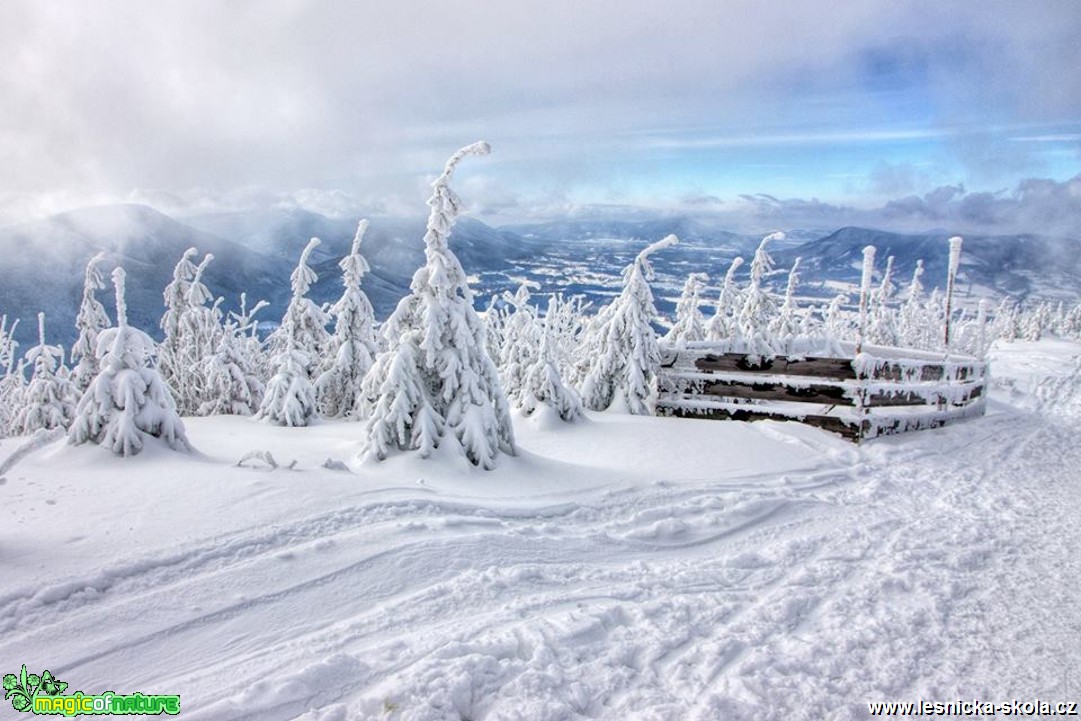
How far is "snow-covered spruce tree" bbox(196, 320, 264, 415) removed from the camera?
17922 mm

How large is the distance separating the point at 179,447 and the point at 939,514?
7.96 metres

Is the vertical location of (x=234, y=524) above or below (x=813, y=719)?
above

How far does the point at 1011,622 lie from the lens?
156 inches

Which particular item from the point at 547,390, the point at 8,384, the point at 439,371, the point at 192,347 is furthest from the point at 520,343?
the point at 8,384

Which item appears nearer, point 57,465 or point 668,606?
point 668,606

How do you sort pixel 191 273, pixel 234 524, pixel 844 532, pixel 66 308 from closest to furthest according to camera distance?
pixel 234 524 < pixel 844 532 < pixel 191 273 < pixel 66 308

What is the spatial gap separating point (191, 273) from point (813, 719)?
837 inches

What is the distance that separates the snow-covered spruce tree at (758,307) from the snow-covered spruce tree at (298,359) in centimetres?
1105

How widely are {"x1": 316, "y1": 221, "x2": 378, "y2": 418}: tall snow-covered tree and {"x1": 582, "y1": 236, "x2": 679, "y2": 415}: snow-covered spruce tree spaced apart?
673cm

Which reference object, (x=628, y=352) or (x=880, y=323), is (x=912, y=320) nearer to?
(x=880, y=323)

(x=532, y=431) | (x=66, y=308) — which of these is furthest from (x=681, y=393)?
(x=66, y=308)

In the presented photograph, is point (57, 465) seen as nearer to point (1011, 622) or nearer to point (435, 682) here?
point (435, 682)

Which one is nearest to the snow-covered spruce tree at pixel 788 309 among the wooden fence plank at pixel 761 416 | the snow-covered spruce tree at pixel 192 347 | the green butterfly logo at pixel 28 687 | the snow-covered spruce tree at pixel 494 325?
the snow-covered spruce tree at pixel 494 325

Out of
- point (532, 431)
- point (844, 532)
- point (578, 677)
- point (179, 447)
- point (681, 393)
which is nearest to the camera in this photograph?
point (578, 677)
